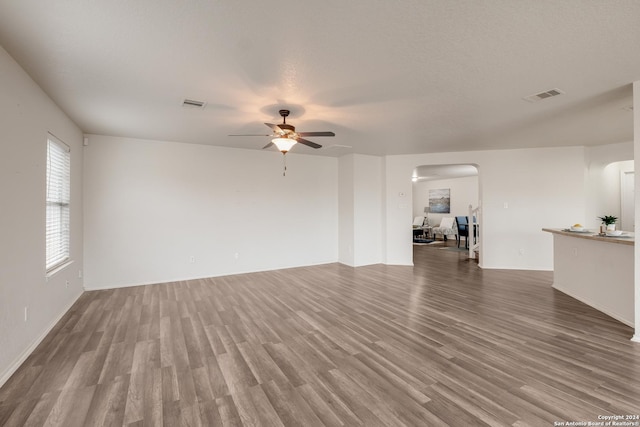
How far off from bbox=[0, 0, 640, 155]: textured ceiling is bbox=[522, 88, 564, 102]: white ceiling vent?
0.11m

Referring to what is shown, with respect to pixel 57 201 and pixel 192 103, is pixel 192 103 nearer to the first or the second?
pixel 192 103

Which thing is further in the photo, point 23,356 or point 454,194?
point 454,194

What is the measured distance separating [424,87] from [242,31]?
75.6 inches

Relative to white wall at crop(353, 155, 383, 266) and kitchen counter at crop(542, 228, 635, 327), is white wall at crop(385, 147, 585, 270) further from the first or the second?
kitchen counter at crop(542, 228, 635, 327)

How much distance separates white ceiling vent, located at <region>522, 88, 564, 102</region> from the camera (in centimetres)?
308

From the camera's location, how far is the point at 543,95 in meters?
3.20

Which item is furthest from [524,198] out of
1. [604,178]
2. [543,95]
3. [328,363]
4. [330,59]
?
[328,363]

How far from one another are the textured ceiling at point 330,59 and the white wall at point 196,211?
111 cm

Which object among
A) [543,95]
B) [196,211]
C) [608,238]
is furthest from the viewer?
[196,211]

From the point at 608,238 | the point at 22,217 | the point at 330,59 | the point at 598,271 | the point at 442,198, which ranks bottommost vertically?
the point at 598,271

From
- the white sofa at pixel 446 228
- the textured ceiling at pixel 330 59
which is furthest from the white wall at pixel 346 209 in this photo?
the white sofa at pixel 446 228

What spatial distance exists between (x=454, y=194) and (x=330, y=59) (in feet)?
35.7

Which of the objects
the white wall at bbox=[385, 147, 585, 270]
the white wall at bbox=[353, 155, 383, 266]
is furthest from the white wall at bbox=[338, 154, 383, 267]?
the white wall at bbox=[385, 147, 585, 270]

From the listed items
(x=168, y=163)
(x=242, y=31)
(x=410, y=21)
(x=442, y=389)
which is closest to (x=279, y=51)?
(x=242, y=31)
